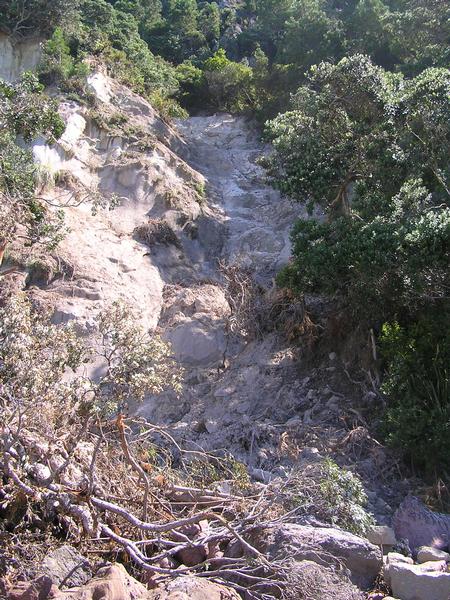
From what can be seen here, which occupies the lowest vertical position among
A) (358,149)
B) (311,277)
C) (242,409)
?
(242,409)

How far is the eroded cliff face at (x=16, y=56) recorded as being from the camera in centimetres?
1959

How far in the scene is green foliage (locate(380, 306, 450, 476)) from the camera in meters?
8.76

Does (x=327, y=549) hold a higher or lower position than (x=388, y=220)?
lower

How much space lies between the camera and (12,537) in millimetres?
6066

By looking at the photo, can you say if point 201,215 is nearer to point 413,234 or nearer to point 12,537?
point 413,234

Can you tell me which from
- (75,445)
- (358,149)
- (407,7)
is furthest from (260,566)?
(407,7)

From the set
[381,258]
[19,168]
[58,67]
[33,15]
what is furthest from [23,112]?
[33,15]

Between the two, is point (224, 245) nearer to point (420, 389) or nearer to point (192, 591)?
point (420, 389)

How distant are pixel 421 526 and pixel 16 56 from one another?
18.2 meters

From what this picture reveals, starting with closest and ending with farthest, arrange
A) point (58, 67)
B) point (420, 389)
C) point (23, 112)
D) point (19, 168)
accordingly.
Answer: point (420, 389) < point (23, 112) < point (19, 168) < point (58, 67)

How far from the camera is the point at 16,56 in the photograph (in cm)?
1981

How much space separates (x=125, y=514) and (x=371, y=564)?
248 centimetres

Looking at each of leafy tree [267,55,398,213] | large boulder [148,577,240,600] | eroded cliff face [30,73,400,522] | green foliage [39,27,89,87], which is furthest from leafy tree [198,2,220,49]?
large boulder [148,577,240,600]

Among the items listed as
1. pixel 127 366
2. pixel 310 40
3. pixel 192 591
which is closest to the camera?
pixel 192 591
